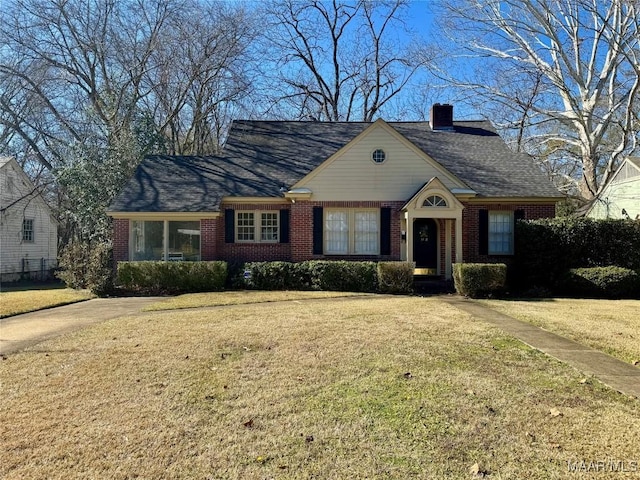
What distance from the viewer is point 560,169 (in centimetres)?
3177

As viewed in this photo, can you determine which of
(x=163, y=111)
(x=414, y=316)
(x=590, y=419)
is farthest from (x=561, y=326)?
(x=163, y=111)

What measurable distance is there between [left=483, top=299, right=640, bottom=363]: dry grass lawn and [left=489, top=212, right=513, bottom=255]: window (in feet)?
13.1

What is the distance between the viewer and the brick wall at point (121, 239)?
1563cm

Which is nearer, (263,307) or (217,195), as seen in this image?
(263,307)

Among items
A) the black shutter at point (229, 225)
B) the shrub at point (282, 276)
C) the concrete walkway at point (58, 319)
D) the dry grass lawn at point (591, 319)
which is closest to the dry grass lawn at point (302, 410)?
the concrete walkway at point (58, 319)

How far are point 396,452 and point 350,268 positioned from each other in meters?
10.3

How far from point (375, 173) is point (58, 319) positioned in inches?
423

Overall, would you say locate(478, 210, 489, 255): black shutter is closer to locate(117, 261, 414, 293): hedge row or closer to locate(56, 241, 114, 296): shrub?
locate(117, 261, 414, 293): hedge row

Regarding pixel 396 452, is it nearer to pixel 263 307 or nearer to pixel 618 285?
pixel 263 307

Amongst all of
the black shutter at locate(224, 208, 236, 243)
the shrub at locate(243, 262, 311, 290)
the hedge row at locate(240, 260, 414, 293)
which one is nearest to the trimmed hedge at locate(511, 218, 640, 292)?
the hedge row at locate(240, 260, 414, 293)

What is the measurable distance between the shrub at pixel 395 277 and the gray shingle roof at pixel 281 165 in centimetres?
482

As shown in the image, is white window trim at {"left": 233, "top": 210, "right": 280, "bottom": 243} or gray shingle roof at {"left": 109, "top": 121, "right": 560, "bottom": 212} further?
white window trim at {"left": 233, "top": 210, "right": 280, "bottom": 243}

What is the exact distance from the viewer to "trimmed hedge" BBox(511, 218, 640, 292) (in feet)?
43.8

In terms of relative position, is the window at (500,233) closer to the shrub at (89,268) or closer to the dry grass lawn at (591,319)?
the dry grass lawn at (591,319)
